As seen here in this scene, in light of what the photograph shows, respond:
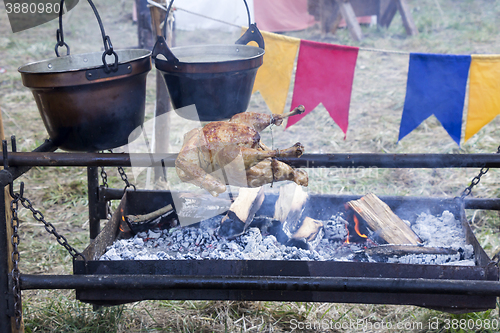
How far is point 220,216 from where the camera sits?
2.80m

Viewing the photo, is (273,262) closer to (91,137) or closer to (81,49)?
(91,137)

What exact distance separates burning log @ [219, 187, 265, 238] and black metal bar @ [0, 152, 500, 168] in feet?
2.16

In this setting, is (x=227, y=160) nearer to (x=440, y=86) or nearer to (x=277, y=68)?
(x=277, y=68)

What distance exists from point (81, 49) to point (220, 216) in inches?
312

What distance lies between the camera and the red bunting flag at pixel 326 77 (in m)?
3.21

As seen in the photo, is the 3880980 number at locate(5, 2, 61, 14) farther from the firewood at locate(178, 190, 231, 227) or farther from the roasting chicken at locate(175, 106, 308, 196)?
the roasting chicken at locate(175, 106, 308, 196)

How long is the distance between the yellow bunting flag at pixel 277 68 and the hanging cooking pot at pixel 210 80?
927 mm

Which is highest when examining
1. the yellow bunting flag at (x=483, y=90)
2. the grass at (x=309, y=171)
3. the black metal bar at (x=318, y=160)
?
the yellow bunting flag at (x=483, y=90)

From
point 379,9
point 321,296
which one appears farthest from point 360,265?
point 379,9

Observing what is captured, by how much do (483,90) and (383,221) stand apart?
1461mm

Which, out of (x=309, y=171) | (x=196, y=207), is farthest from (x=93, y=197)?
(x=309, y=171)

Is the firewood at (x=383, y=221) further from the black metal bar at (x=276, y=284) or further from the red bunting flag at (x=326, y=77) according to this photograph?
the red bunting flag at (x=326, y=77)

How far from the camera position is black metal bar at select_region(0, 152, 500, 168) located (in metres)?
1.88

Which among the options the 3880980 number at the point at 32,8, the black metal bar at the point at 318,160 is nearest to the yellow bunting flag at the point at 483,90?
the black metal bar at the point at 318,160
